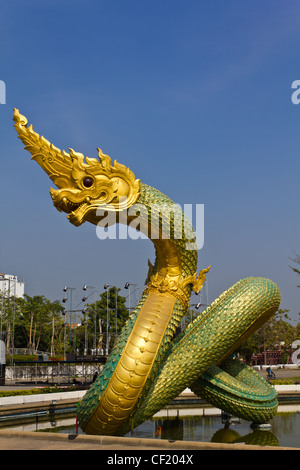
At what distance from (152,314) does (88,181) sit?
2273 mm

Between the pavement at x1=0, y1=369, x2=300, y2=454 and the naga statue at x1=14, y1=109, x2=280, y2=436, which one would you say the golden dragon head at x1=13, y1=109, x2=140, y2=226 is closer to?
the naga statue at x1=14, y1=109, x2=280, y2=436

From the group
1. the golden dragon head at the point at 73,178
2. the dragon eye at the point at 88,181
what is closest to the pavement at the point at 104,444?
the golden dragon head at the point at 73,178

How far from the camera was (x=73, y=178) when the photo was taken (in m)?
7.87

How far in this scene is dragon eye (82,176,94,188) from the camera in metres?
7.94

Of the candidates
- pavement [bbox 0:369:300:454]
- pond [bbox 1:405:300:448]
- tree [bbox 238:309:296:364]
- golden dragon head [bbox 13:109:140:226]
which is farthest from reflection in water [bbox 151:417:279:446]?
tree [bbox 238:309:296:364]

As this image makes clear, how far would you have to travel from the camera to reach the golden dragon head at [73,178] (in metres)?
7.85

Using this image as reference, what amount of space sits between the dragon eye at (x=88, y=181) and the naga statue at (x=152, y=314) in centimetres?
2

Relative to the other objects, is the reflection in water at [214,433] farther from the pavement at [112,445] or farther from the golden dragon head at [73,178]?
the golden dragon head at [73,178]

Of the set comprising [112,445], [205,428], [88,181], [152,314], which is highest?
[88,181]

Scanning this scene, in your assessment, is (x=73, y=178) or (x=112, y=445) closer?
(x=112, y=445)

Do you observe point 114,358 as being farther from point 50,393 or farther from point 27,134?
point 50,393

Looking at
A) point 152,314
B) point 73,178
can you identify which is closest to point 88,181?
point 73,178

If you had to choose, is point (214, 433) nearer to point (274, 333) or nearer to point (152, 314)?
point (152, 314)
